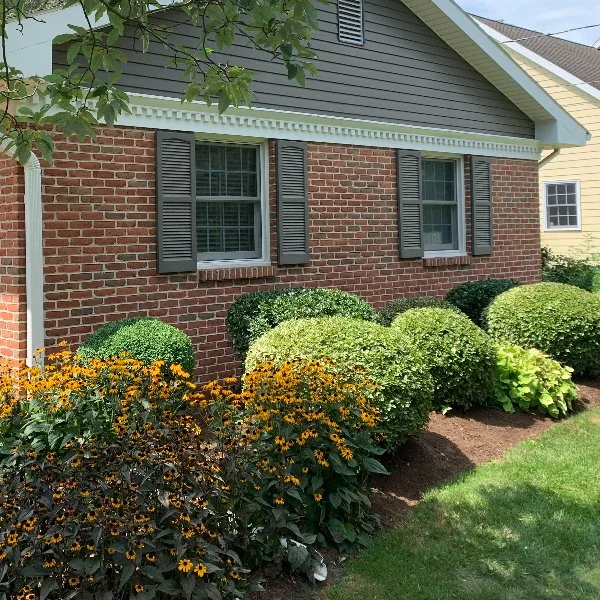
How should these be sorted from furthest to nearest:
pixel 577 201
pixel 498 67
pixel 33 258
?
pixel 577 201 → pixel 498 67 → pixel 33 258

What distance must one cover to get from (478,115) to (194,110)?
542 centimetres

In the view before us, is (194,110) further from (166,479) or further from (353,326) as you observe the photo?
(166,479)

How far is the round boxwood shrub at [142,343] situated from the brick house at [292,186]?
0.65 meters

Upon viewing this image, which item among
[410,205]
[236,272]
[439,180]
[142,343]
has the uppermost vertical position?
[439,180]

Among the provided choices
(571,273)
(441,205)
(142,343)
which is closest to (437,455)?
(142,343)

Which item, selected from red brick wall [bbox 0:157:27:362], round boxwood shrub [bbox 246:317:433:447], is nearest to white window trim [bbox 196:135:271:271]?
round boxwood shrub [bbox 246:317:433:447]

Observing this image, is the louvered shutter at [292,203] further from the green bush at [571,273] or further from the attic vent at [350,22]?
the green bush at [571,273]

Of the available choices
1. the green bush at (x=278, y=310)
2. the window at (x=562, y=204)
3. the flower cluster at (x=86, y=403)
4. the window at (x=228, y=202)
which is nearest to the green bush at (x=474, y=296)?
the green bush at (x=278, y=310)

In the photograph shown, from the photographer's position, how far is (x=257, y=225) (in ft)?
30.3

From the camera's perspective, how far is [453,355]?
743cm

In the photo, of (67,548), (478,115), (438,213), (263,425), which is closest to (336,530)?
(263,425)

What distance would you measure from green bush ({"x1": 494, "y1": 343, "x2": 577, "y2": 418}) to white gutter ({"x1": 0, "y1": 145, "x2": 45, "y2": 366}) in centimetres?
466

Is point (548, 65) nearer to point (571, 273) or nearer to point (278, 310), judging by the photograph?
point (571, 273)

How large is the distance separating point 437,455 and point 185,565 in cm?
346
